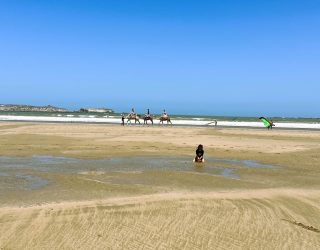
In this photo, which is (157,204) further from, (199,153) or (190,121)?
(190,121)

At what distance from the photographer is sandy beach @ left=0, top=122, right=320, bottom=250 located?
A: 22.2ft

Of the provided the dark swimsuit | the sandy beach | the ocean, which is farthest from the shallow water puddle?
the ocean

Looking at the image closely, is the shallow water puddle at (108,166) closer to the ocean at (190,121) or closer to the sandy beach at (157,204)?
the sandy beach at (157,204)

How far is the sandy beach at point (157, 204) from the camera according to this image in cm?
677

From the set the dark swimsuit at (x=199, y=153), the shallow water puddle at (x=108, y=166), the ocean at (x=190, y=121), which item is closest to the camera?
the shallow water puddle at (x=108, y=166)

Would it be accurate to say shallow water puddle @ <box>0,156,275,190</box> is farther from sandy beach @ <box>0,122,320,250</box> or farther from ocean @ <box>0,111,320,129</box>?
ocean @ <box>0,111,320,129</box>

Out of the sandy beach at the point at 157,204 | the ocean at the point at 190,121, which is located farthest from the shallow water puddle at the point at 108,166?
the ocean at the point at 190,121

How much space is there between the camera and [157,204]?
356 inches

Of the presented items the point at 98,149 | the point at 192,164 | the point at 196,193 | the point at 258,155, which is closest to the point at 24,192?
the point at 196,193

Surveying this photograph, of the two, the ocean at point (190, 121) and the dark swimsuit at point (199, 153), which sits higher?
the dark swimsuit at point (199, 153)

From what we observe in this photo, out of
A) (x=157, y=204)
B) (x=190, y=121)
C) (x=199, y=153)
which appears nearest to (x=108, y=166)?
(x=199, y=153)

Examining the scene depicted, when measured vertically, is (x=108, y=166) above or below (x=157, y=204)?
below

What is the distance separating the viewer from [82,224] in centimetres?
741

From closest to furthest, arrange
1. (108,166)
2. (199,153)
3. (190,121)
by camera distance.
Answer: (108,166) → (199,153) → (190,121)
